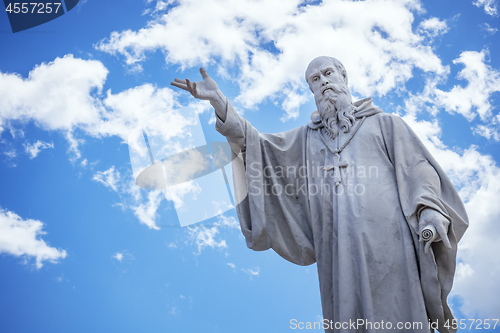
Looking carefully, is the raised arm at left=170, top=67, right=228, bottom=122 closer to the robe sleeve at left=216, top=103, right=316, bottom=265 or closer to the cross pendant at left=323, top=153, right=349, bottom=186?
the robe sleeve at left=216, top=103, right=316, bottom=265

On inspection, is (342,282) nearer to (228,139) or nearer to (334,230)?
(334,230)

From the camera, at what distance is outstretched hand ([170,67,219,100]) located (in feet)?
23.3

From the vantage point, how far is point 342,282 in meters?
6.16

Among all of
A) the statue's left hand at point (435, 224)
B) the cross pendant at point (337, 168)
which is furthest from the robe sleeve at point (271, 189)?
the statue's left hand at point (435, 224)

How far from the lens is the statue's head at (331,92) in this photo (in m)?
7.35

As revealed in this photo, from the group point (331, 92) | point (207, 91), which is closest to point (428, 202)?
point (331, 92)

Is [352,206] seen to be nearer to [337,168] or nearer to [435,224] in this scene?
[337,168]

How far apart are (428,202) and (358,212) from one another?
0.83 m

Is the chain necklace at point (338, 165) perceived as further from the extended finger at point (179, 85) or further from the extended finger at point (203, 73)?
the extended finger at point (179, 85)

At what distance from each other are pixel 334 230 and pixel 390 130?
5.27 feet

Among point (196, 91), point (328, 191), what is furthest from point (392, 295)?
point (196, 91)

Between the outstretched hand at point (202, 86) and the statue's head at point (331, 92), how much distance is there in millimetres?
1495

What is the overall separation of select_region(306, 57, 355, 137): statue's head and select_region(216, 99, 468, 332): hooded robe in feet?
0.48

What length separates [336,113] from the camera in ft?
24.4
